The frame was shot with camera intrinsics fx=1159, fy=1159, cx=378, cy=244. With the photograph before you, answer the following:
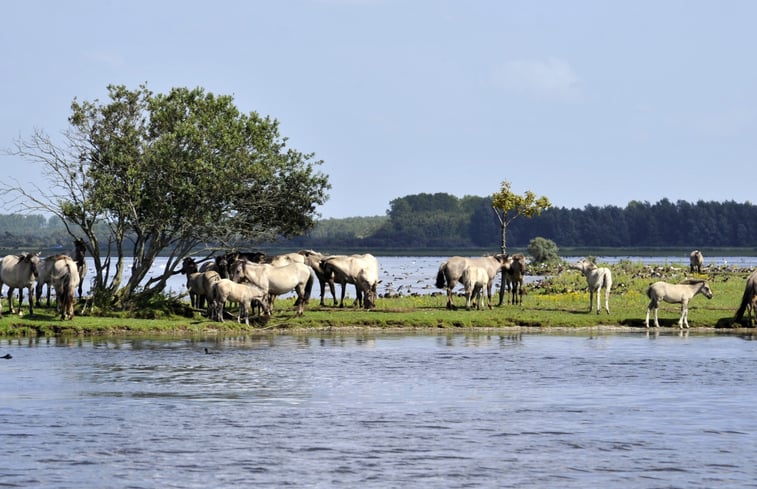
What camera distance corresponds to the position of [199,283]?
3650 cm

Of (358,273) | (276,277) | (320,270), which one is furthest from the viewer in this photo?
(320,270)

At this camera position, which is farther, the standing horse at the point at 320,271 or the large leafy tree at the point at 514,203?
the large leafy tree at the point at 514,203

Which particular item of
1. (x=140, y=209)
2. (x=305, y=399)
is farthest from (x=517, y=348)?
(x=140, y=209)

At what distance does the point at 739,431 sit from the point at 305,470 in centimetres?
813

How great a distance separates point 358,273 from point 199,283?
19.7ft

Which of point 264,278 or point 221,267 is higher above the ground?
point 221,267

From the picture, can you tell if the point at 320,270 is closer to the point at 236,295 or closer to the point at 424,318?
the point at 424,318

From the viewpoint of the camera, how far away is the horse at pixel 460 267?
40219 millimetres

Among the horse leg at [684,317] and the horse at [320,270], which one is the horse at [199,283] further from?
the horse leg at [684,317]

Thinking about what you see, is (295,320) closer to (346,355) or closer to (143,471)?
(346,355)

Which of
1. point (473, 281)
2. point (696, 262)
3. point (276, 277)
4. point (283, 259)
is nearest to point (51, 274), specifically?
point (276, 277)

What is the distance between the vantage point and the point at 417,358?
3039 cm

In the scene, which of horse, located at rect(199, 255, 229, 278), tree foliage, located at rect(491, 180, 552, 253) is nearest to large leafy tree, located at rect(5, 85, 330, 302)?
horse, located at rect(199, 255, 229, 278)

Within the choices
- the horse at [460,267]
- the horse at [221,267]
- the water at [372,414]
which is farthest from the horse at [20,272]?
the horse at [460,267]
